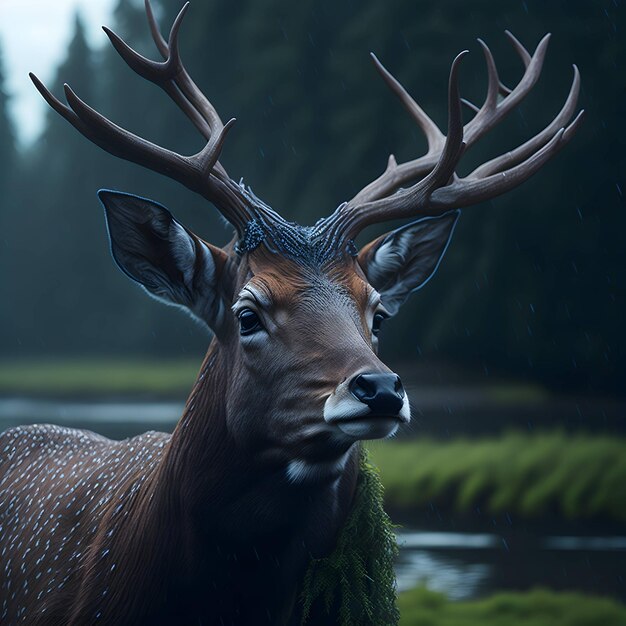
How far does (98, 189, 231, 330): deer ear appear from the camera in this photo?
4.00 m

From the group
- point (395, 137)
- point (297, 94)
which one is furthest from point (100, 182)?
point (395, 137)

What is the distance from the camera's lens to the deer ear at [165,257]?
400 cm

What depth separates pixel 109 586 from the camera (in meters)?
3.96

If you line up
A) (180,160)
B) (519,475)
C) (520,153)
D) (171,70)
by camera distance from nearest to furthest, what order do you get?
(180,160) → (171,70) → (520,153) → (519,475)

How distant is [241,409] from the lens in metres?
3.82

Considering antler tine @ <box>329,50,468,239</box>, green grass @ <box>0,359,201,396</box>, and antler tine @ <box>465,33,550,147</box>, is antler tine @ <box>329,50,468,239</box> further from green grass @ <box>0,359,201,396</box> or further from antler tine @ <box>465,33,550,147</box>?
green grass @ <box>0,359,201,396</box>

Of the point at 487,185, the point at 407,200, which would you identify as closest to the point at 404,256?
the point at 407,200

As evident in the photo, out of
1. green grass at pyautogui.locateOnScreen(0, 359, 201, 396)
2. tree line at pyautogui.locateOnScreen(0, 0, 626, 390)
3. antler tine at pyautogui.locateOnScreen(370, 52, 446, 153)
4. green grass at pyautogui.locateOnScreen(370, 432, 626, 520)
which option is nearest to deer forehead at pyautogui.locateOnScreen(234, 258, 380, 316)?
antler tine at pyautogui.locateOnScreen(370, 52, 446, 153)

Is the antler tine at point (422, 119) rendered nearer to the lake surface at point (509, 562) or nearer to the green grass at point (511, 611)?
the green grass at point (511, 611)

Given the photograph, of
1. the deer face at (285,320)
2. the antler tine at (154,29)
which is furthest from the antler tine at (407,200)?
the antler tine at (154,29)

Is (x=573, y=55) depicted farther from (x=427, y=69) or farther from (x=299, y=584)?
(x=299, y=584)

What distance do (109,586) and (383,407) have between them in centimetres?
132

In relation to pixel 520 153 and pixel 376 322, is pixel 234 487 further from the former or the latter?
pixel 520 153

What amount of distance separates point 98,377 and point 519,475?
75.5 ft
